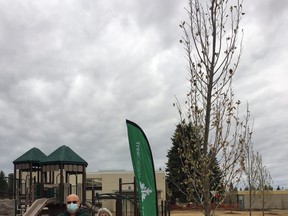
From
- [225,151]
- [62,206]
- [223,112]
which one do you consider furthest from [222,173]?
[62,206]

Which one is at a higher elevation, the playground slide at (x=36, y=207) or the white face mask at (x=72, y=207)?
the white face mask at (x=72, y=207)

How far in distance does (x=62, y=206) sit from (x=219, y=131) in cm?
1579

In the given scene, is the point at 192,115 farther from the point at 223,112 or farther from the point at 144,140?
the point at 144,140

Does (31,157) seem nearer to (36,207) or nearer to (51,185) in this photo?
(51,185)

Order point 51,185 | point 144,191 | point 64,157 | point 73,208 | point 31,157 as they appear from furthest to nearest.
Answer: point 31,157 < point 51,185 < point 64,157 < point 144,191 < point 73,208

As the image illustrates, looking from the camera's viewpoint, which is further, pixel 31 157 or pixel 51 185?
pixel 31 157

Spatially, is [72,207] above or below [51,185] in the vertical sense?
Answer: below

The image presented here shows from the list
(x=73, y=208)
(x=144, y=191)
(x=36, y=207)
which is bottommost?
(x=36, y=207)

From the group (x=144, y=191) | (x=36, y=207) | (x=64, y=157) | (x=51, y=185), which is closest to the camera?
(x=144, y=191)

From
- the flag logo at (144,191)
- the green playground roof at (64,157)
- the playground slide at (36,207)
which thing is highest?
the green playground roof at (64,157)

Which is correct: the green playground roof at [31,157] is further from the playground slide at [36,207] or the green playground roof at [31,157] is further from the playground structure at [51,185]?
the playground slide at [36,207]

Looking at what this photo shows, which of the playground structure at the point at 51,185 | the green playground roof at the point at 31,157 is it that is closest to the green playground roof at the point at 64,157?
the playground structure at the point at 51,185

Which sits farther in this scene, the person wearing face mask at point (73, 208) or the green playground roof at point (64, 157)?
the green playground roof at point (64, 157)

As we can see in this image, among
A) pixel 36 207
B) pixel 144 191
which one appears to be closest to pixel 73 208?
pixel 144 191
